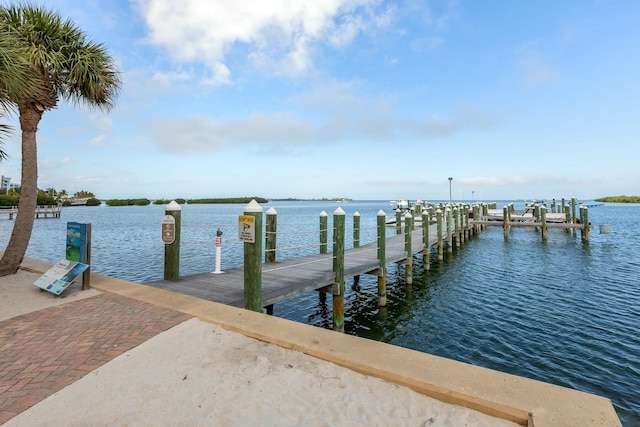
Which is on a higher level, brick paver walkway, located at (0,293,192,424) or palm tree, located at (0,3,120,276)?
palm tree, located at (0,3,120,276)

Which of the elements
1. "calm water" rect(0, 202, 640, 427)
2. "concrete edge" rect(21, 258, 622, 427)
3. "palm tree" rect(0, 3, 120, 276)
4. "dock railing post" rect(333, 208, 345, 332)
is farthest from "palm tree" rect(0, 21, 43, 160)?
"dock railing post" rect(333, 208, 345, 332)

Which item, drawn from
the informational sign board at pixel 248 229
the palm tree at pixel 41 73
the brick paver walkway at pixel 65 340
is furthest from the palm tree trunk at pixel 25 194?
the informational sign board at pixel 248 229

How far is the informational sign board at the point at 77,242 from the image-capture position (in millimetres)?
5859

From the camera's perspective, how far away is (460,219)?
24328 mm

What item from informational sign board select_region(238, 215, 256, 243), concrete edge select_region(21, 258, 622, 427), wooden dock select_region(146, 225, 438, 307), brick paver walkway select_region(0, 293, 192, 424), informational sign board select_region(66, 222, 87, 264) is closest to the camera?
concrete edge select_region(21, 258, 622, 427)

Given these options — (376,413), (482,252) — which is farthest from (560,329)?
(482,252)

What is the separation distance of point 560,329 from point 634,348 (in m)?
1.37

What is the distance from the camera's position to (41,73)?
7168 millimetres

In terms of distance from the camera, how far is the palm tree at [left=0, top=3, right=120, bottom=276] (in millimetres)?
7051

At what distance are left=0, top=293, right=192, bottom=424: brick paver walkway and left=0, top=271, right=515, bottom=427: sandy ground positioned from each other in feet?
0.75

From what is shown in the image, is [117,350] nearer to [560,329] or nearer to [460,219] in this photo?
[560,329]

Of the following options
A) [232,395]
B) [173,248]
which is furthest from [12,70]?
[232,395]

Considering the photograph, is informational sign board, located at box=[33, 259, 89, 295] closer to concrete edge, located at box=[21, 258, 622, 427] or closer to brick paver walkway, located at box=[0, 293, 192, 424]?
brick paver walkway, located at box=[0, 293, 192, 424]

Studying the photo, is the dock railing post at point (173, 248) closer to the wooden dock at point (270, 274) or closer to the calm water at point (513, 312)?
the wooden dock at point (270, 274)
